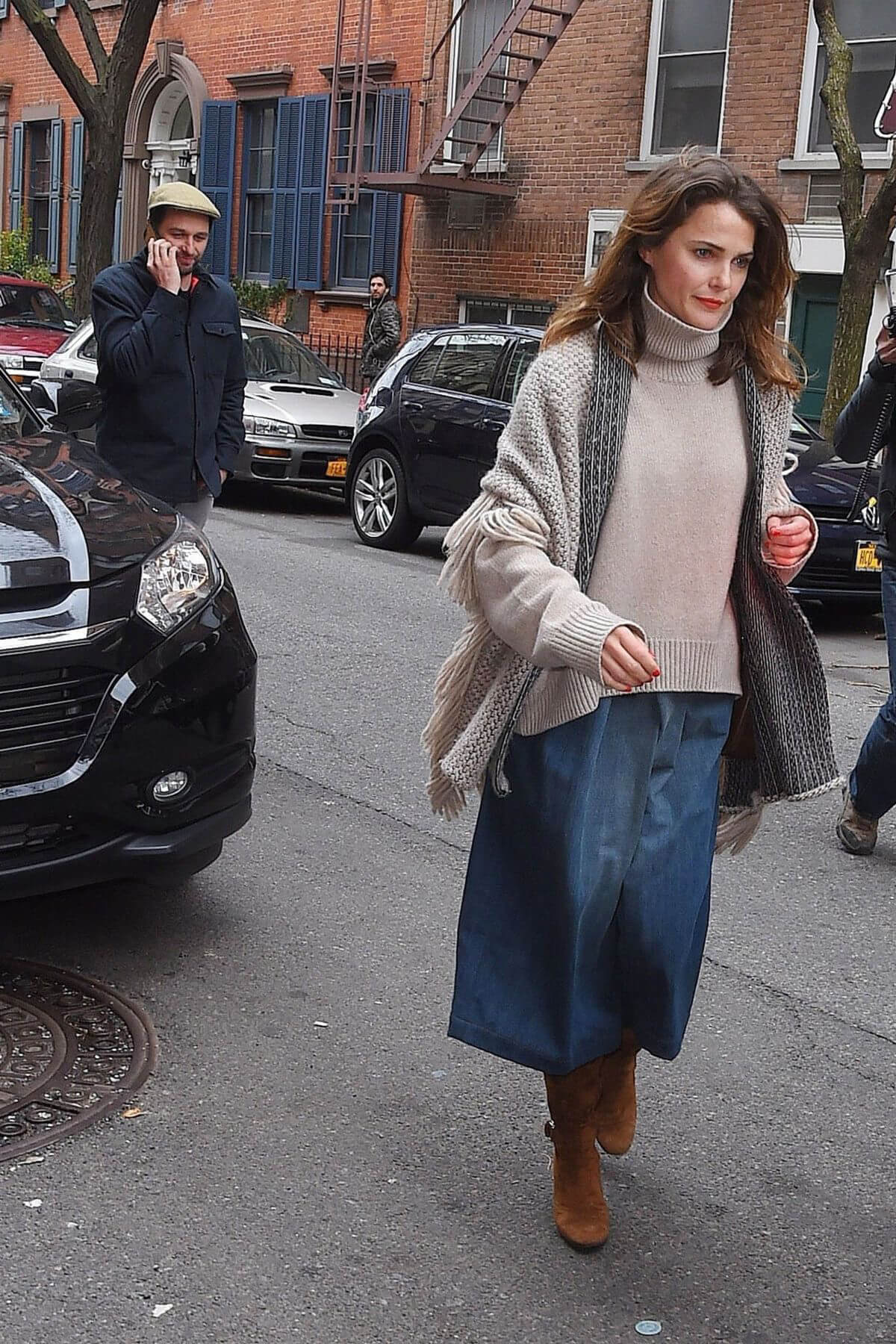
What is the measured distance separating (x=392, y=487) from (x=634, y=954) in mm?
9878

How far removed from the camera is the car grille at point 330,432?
14258 mm

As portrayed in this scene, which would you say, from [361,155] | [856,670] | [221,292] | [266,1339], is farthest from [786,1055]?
[361,155]

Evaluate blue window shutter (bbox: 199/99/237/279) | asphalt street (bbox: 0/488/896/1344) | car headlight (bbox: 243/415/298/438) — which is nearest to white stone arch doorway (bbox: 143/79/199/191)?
blue window shutter (bbox: 199/99/237/279)

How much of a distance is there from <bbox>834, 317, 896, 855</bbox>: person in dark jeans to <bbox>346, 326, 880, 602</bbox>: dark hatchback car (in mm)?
5220

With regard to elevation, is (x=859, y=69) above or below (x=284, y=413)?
above

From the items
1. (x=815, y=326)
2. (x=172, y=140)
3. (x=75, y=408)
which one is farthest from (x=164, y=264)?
(x=172, y=140)

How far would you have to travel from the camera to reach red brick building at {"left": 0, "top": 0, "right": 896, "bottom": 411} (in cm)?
1664

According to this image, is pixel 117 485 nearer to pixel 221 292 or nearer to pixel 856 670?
pixel 221 292

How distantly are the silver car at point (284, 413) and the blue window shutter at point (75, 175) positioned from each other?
11981mm

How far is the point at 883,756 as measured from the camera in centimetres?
534

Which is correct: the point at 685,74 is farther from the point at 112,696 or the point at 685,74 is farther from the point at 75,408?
the point at 112,696

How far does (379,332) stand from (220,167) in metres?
6.98

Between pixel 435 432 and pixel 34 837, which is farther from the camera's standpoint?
pixel 435 432

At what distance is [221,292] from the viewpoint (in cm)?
596
